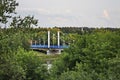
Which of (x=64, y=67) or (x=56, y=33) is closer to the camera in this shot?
(x=64, y=67)

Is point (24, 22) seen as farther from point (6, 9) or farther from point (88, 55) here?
point (88, 55)

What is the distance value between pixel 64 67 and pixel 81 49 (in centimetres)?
325

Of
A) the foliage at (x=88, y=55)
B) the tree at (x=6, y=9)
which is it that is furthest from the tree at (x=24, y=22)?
the foliage at (x=88, y=55)

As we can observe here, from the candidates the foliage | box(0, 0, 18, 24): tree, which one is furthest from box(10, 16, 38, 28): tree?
the foliage

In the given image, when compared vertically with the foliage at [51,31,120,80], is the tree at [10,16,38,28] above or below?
above

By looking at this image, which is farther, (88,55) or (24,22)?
(88,55)

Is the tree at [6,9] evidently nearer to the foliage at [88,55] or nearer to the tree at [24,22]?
the tree at [24,22]

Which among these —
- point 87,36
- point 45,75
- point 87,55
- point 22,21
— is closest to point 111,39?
point 87,36

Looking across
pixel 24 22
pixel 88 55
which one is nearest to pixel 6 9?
pixel 24 22

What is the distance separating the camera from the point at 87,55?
40562 mm

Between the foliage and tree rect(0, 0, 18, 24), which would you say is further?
the foliage

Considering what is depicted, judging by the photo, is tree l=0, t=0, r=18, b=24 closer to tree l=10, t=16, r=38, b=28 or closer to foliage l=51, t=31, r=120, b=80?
tree l=10, t=16, r=38, b=28

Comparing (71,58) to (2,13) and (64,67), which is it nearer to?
(64,67)

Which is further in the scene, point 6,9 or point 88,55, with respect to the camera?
point 88,55
